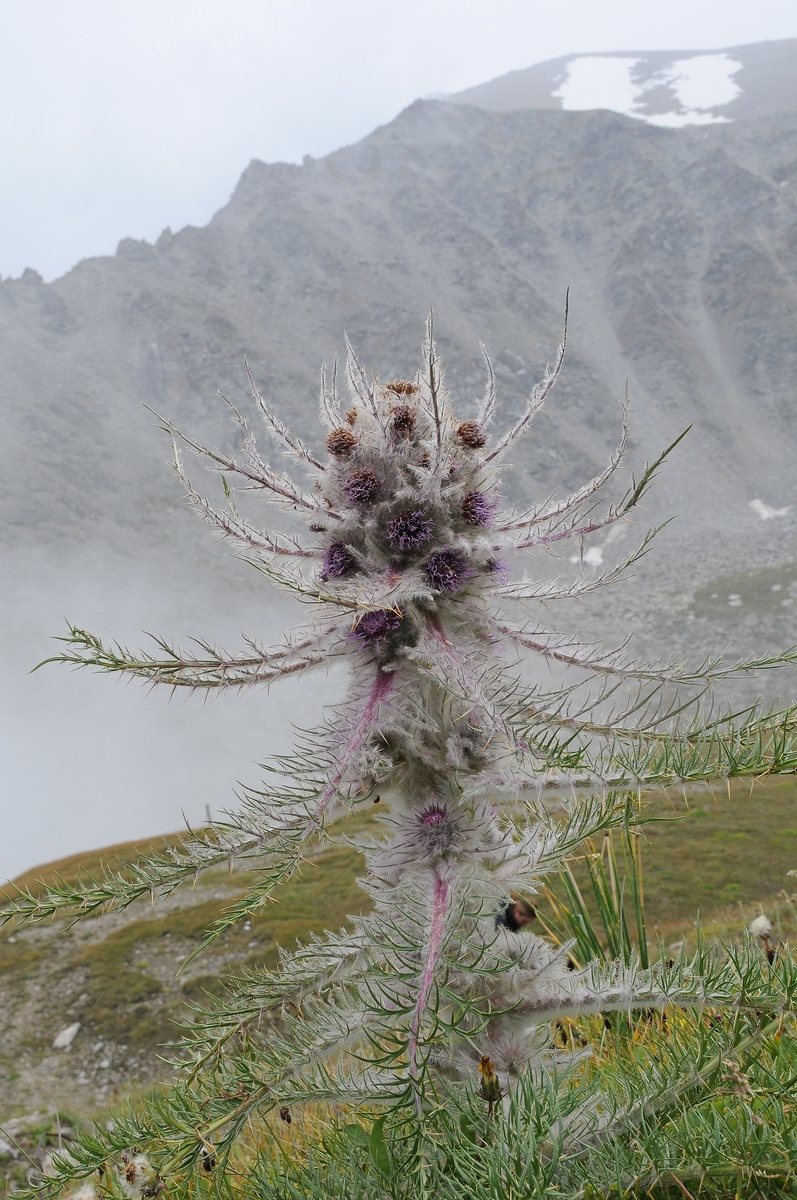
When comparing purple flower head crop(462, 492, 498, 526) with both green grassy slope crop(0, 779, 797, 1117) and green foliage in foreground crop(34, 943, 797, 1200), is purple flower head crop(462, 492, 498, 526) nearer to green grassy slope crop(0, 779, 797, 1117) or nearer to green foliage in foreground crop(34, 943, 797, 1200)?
green foliage in foreground crop(34, 943, 797, 1200)

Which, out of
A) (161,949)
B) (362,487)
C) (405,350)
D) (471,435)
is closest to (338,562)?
(362,487)

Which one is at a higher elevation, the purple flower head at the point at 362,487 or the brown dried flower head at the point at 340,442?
the brown dried flower head at the point at 340,442

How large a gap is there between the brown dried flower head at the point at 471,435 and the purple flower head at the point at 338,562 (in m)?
0.56

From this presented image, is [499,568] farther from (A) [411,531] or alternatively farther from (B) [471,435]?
(B) [471,435]

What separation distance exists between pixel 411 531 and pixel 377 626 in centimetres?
36

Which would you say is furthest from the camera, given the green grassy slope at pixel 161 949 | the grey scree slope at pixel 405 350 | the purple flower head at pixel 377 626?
the grey scree slope at pixel 405 350

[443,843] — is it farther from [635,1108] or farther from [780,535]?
[780,535]

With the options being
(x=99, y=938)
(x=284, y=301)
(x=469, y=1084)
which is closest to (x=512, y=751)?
(x=469, y=1084)

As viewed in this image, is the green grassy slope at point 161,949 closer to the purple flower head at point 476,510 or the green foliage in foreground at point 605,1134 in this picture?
the green foliage in foreground at point 605,1134

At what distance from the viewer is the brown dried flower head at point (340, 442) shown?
2391mm

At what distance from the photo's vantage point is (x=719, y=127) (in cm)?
17112

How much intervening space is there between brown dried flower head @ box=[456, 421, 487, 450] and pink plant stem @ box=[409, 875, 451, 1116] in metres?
1.44

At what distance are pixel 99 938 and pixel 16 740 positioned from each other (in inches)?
3381

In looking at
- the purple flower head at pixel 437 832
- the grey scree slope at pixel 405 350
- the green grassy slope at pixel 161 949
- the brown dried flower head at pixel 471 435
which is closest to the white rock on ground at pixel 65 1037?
the green grassy slope at pixel 161 949
